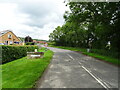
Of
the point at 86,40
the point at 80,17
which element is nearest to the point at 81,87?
the point at 80,17

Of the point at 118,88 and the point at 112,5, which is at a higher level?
the point at 112,5

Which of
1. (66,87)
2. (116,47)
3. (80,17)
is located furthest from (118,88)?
(116,47)

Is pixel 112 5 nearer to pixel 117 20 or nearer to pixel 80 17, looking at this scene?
pixel 117 20

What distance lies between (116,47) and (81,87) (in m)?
15.9

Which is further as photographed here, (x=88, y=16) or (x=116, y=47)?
(x=116, y=47)

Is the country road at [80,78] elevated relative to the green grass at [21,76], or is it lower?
lower

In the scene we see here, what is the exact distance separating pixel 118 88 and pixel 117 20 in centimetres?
1190

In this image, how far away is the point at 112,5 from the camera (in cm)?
1127

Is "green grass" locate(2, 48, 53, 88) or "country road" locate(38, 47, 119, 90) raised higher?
"green grass" locate(2, 48, 53, 88)

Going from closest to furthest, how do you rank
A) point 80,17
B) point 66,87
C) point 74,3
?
point 66,87, point 74,3, point 80,17

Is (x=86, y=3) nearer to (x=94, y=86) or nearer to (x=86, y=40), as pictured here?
(x=94, y=86)

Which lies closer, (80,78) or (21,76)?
(80,78)

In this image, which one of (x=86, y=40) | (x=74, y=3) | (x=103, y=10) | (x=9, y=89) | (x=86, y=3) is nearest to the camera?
(x=9, y=89)

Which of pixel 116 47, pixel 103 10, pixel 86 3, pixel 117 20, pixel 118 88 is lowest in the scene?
pixel 118 88
